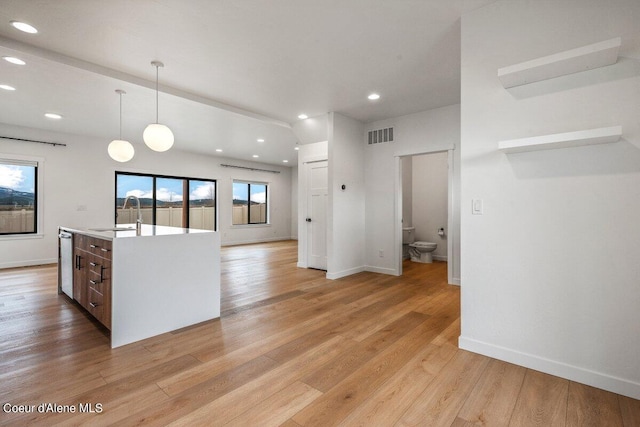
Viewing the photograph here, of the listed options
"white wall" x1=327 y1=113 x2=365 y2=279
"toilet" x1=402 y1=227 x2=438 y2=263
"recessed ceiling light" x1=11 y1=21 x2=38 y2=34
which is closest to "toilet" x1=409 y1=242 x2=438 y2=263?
"toilet" x1=402 y1=227 x2=438 y2=263

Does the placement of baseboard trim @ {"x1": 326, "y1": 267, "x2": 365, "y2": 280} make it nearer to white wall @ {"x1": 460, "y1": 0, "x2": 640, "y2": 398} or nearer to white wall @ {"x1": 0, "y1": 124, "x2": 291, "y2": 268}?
white wall @ {"x1": 460, "y1": 0, "x2": 640, "y2": 398}

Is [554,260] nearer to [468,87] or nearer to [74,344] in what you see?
[468,87]

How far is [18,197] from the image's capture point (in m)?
5.85

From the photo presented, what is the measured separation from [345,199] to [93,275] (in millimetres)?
3579

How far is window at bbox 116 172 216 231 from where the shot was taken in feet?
24.3

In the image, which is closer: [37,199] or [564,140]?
[564,140]

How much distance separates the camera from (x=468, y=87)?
7.95ft

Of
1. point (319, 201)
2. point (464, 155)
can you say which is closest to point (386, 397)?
point (464, 155)

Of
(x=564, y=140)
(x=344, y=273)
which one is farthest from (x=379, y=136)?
(x=564, y=140)

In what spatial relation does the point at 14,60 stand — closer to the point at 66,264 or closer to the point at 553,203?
the point at 66,264

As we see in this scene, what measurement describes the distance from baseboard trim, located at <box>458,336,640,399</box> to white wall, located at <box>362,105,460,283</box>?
91.5 inches

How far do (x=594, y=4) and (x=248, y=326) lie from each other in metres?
3.65

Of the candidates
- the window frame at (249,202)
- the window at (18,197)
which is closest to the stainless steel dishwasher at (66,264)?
the window at (18,197)

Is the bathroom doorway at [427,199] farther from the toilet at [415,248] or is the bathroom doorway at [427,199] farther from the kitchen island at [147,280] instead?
the kitchen island at [147,280]
